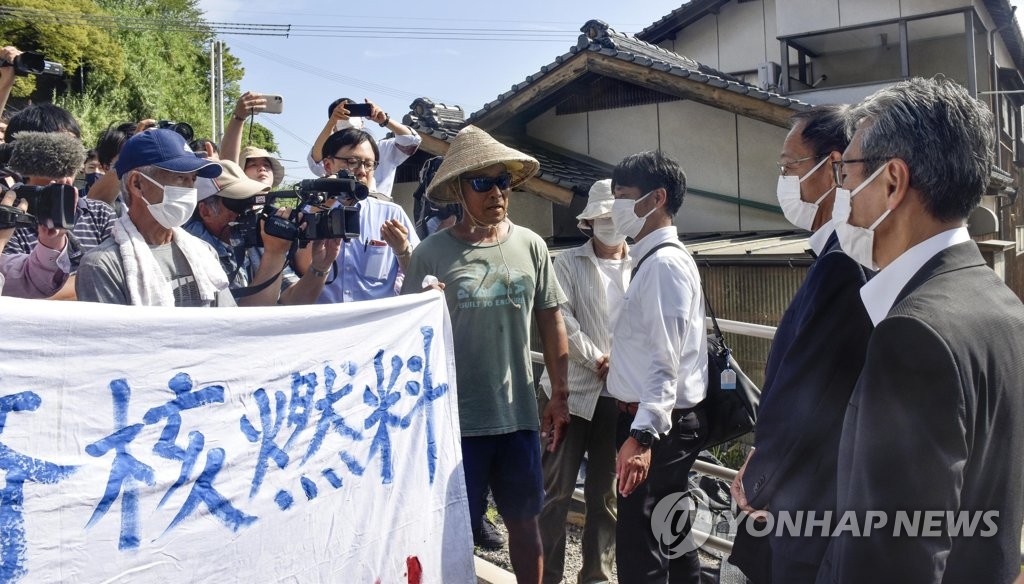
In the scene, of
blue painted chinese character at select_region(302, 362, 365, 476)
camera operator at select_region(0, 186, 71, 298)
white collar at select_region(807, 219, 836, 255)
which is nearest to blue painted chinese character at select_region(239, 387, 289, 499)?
blue painted chinese character at select_region(302, 362, 365, 476)

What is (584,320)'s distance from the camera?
4156mm

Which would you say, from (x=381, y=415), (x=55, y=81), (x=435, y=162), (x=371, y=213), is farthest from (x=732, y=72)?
(x=55, y=81)

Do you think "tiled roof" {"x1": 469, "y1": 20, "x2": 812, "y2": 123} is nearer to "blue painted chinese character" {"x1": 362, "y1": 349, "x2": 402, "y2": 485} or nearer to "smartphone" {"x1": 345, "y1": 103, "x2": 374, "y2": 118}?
"smartphone" {"x1": 345, "y1": 103, "x2": 374, "y2": 118}

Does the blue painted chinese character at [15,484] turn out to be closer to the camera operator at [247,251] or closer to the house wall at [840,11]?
the camera operator at [247,251]

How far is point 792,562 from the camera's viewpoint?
211 cm

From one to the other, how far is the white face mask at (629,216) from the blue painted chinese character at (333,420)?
4.48 feet

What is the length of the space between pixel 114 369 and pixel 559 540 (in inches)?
92.3

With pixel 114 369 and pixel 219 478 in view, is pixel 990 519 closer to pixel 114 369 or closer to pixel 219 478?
pixel 219 478

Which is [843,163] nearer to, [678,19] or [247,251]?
[247,251]

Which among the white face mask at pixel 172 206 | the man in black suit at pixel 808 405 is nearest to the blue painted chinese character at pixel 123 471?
the white face mask at pixel 172 206

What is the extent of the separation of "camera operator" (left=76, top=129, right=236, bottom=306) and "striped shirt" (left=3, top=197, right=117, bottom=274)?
2.39 feet

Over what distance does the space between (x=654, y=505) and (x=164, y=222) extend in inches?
85.7

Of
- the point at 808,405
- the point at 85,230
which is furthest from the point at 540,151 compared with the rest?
the point at 808,405

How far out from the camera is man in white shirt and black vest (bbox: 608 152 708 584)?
321 centimetres
